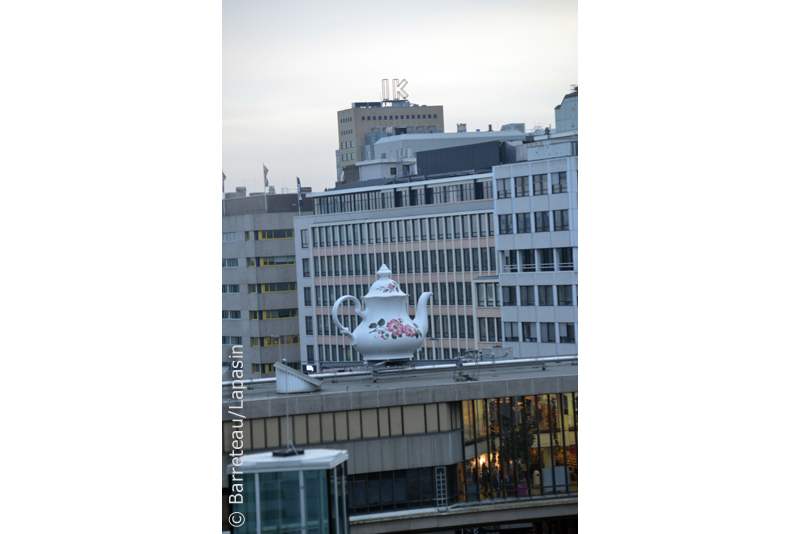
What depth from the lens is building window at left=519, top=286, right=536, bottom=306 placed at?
21656 mm

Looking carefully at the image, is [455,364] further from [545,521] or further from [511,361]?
[545,521]

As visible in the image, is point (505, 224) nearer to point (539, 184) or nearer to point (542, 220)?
point (542, 220)

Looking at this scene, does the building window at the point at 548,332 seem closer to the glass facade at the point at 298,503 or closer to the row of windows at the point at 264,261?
the row of windows at the point at 264,261

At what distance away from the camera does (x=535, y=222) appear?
21.6m

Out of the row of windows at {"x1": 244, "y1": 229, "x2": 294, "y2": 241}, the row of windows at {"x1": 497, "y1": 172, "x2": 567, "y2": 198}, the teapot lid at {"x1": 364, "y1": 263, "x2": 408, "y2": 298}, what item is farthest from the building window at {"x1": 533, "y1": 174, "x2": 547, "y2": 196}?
the teapot lid at {"x1": 364, "y1": 263, "x2": 408, "y2": 298}

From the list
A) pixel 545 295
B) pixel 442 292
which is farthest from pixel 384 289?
pixel 442 292

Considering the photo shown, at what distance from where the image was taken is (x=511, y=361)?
24.7 feet

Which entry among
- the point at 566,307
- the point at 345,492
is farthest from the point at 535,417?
the point at 566,307

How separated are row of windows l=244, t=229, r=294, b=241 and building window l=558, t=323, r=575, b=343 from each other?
11.7 m

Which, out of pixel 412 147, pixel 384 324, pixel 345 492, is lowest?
pixel 345 492

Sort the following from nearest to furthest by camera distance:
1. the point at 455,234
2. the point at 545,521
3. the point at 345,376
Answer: the point at 545,521
the point at 345,376
the point at 455,234

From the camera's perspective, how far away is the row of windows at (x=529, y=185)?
20.9 metres

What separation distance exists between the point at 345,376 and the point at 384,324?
1.61 ft

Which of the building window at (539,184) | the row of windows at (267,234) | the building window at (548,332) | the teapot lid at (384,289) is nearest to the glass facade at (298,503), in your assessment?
the teapot lid at (384,289)
